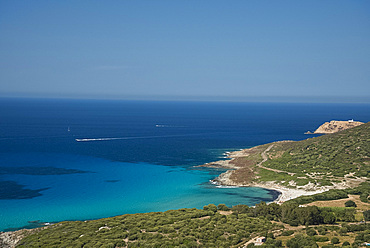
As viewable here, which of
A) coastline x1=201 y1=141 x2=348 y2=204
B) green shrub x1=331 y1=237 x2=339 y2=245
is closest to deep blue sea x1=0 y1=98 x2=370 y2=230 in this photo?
coastline x1=201 y1=141 x2=348 y2=204

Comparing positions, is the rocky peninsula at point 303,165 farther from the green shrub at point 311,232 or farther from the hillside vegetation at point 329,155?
the green shrub at point 311,232

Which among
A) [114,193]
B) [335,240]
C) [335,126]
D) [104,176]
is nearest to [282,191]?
[114,193]

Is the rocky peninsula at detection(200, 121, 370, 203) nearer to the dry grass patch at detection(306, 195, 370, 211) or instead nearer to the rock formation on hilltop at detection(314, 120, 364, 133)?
the dry grass patch at detection(306, 195, 370, 211)

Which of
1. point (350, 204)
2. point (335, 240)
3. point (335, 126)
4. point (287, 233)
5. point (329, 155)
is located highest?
point (335, 240)

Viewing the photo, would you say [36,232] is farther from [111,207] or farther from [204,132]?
[204,132]

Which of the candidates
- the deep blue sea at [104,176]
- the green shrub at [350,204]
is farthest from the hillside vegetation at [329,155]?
the green shrub at [350,204]

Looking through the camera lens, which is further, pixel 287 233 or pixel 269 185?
pixel 269 185

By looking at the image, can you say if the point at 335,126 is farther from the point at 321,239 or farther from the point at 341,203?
the point at 321,239

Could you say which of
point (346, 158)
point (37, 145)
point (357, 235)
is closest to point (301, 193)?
point (346, 158)
